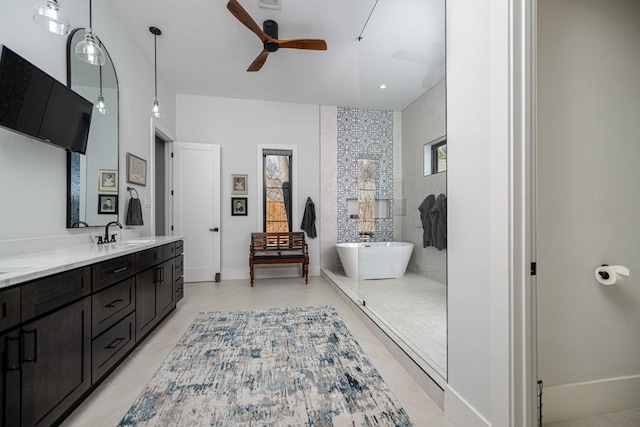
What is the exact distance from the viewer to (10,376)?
102 cm

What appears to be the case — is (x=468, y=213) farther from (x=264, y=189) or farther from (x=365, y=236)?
(x=264, y=189)

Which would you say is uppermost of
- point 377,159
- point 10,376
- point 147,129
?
point 147,129

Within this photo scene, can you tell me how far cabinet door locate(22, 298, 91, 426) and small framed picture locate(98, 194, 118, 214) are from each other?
4.04 ft

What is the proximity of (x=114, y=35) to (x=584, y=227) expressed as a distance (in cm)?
398

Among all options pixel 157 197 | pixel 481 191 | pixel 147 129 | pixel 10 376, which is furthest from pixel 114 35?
pixel 481 191

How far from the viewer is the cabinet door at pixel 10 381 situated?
1.00 metres

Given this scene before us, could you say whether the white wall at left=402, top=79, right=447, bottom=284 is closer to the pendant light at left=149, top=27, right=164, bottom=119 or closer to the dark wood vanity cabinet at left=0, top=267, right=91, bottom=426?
the dark wood vanity cabinet at left=0, top=267, right=91, bottom=426

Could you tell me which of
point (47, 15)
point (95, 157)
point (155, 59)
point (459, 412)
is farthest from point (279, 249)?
point (47, 15)

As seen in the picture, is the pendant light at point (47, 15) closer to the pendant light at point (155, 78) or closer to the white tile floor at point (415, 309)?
the pendant light at point (155, 78)

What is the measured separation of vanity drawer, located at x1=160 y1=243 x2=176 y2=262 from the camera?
2.55 meters

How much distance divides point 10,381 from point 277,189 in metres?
3.77

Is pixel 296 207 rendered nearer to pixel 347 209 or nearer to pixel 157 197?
pixel 347 209

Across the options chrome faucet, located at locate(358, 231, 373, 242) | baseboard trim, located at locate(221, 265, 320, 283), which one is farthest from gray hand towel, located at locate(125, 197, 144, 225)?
chrome faucet, located at locate(358, 231, 373, 242)

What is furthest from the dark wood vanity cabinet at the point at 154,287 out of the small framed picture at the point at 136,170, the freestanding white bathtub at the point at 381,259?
the freestanding white bathtub at the point at 381,259
